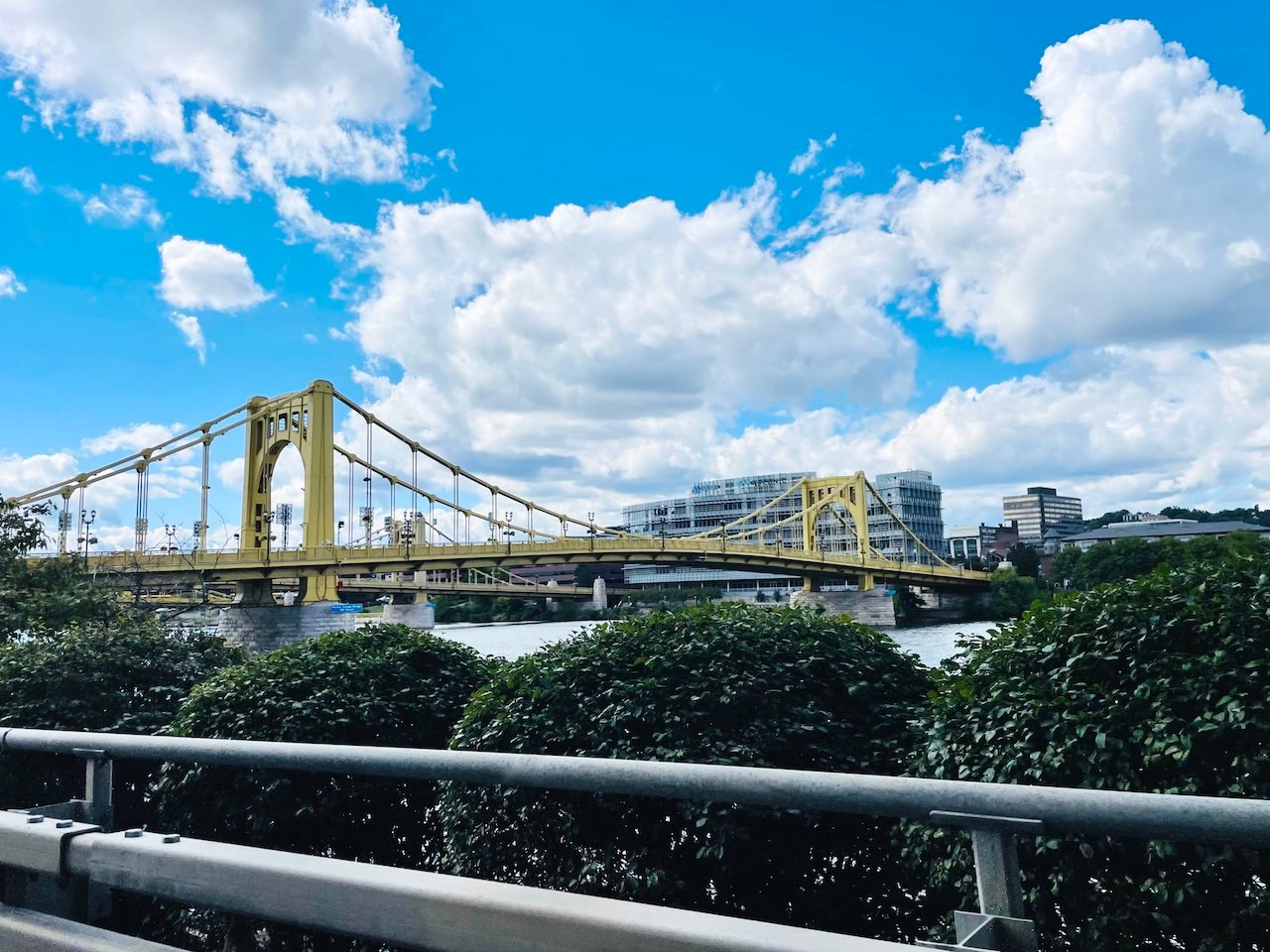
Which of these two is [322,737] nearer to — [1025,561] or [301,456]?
[301,456]

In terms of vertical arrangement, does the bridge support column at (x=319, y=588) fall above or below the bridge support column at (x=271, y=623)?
above

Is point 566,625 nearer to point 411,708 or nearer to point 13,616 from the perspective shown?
point 13,616

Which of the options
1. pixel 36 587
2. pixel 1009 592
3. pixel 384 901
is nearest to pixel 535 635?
pixel 1009 592

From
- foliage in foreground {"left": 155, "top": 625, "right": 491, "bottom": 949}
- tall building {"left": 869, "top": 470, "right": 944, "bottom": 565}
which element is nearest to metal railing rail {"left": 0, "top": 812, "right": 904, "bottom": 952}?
foliage in foreground {"left": 155, "top": 625, "right": 491, "bottom": 949}

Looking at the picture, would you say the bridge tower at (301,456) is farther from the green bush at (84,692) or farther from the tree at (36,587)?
the green bush at (84,692)

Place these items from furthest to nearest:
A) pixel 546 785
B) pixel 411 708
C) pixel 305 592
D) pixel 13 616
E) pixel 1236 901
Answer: pixel 305 592 < pixel 13 616 < pixel 411 708 < pixel 1236 901 < pixel 546 785

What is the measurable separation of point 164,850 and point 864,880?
9.38 ft

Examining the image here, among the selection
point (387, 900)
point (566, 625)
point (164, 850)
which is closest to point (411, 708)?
point (164, 850)

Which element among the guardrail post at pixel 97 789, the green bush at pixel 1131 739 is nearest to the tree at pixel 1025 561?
the green bush at pixel 1131 739

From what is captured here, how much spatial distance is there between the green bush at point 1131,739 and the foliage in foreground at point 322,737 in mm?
3085

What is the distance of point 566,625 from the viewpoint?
62938 mm

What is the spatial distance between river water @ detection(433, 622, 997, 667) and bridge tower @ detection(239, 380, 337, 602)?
7827 millimetres

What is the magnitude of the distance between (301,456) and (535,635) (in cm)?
1598

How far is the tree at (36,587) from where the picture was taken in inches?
567
